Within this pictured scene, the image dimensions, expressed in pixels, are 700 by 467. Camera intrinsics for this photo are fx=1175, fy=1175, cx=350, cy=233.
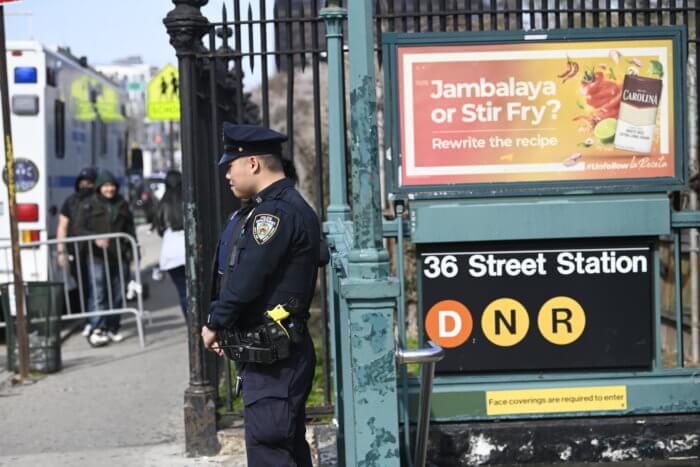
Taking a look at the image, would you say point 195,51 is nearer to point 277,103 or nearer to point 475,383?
point 475,383

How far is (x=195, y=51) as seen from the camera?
680 cm

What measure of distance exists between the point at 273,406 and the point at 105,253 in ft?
24.6

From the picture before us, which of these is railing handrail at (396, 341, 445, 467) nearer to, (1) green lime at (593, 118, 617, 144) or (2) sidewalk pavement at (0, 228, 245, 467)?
(1) green lime at (593, 118, 617, 144)

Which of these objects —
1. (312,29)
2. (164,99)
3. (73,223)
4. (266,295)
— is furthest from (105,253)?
(164,99)

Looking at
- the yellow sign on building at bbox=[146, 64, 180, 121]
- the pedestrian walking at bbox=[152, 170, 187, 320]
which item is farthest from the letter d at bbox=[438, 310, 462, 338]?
the yellow sign on building at bbox=[146, 64, 180, 121]

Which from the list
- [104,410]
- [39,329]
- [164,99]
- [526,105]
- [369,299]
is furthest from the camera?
[164,99]

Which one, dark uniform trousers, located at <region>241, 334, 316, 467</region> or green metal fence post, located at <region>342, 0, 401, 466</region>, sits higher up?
green metal fence post, located at <region>342, 0, 401, 466</region>

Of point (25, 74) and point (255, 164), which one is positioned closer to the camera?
point (255, 164)

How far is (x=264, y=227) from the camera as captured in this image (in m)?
4.77

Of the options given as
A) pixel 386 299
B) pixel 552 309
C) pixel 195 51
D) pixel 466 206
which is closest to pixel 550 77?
pixel 466 206

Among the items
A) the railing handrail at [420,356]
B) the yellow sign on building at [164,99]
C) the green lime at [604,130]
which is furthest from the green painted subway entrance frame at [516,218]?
the yellow sign on building at [164,99]

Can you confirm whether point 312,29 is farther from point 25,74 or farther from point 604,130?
point 25,74

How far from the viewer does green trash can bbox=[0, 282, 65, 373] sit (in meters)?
10.0

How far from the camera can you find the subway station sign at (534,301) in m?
6.16
